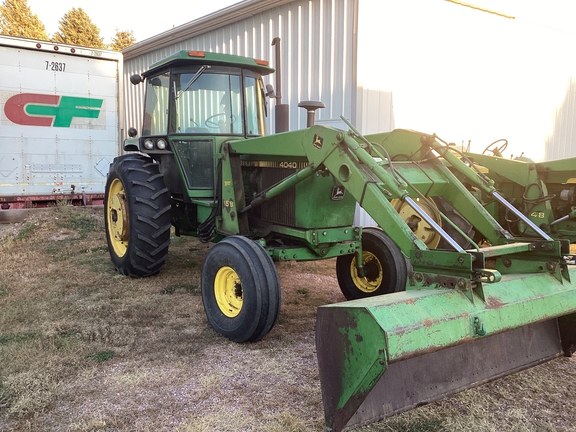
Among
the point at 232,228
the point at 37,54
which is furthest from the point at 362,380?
the point at 37,54

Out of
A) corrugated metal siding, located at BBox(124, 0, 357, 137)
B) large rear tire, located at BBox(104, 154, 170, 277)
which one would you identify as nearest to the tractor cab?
large rear tire, located at BBox(104, 154, 170, 277)

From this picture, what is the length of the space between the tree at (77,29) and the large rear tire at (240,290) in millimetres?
33338

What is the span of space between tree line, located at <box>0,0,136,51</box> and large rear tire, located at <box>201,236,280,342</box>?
23228mm

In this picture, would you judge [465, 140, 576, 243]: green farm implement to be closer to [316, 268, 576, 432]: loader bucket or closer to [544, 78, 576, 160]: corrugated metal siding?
[316, 268, 576, 432]: loader bucket

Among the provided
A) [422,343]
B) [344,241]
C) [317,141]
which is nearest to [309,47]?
[344,241]

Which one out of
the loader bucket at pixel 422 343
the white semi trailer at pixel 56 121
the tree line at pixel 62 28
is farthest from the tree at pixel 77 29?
the loader bucket at pixel 422 343

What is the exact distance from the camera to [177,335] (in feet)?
13.3

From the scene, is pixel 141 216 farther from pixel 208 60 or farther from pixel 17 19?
pixel 17 19

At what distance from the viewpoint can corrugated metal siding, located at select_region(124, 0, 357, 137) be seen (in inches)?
306

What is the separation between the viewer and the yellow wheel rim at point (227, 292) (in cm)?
400

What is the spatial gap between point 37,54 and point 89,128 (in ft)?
4.87

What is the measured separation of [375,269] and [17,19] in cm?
3180

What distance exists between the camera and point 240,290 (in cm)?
394

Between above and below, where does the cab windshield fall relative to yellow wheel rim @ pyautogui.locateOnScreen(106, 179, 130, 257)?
above
